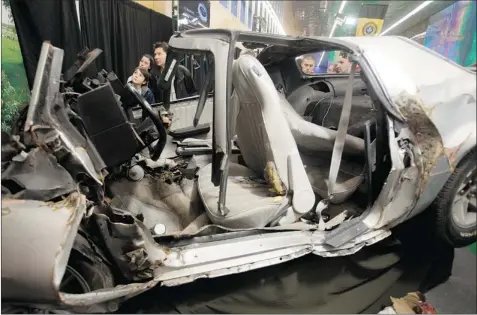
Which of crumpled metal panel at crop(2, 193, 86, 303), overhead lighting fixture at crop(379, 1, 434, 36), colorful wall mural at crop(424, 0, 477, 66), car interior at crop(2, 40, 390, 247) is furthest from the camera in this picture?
car interior at crop(2, 40, 390, 247)

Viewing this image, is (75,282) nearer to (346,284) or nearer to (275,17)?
(346,284)

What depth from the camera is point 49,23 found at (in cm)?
211

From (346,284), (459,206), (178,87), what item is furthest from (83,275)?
(459,206)

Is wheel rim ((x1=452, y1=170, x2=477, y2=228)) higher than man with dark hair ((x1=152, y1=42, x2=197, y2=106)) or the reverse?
the reverse

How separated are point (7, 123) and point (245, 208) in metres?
1.03

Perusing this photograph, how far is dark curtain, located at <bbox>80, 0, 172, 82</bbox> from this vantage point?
206cm

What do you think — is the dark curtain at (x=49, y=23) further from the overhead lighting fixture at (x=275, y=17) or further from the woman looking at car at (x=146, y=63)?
the overhead lighting fixture at (x=275, y=17)

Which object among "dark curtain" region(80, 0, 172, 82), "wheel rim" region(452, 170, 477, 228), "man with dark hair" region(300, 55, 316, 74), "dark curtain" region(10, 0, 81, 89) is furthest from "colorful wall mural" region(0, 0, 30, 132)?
"wheel rim" region(452, 170, 477, 228)

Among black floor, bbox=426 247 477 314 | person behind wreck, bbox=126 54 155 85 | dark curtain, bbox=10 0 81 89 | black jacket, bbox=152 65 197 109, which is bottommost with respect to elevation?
black floor, bbox=426 247 477 314

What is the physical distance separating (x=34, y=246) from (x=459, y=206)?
1.70 metres

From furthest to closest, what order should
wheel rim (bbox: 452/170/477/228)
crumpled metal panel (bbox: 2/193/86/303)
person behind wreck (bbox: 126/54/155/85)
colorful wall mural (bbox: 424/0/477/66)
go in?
person behind wreck (bbox: 126/54/155/85) < wheel rim (bbox: 452/170/477/228) < colorful wall mural (bbox: 424/0/477/66) < crumpled metal panel (bbox: 2/193/86/303)

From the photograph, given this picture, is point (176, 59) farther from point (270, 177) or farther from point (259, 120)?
point (270, 177)

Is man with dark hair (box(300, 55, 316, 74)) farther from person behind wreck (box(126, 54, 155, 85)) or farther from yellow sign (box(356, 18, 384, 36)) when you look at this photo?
person behind wreck (box(126, 54, 155, 85))

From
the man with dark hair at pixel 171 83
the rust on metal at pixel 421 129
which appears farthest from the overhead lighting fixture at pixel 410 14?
the man with dark hair at pixel 171 83
